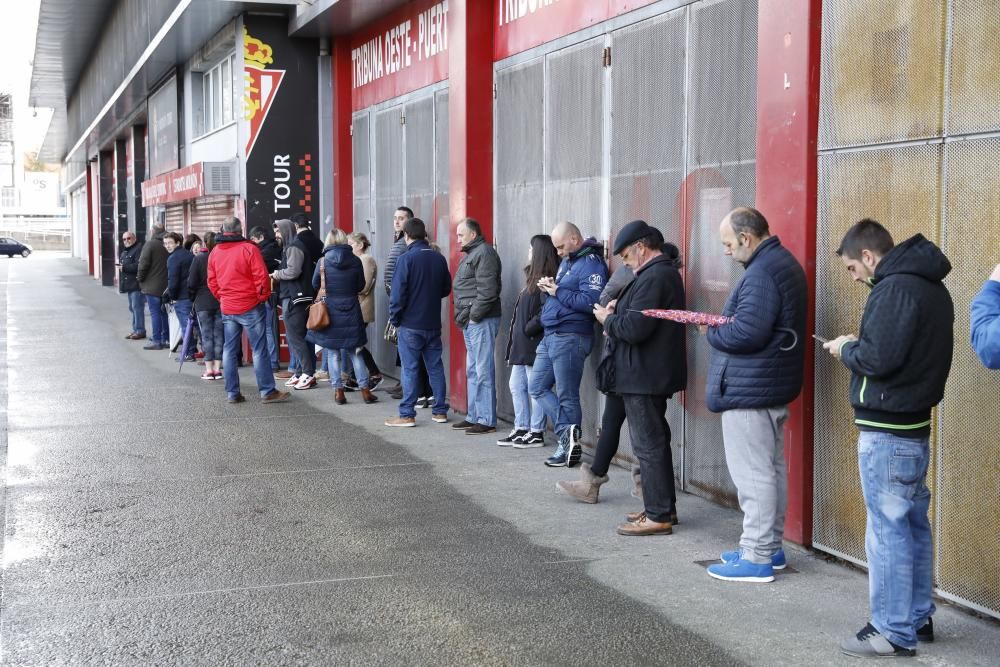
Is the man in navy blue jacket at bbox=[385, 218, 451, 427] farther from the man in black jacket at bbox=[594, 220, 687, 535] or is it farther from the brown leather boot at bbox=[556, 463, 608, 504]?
the man in black jacket at bbox=[594, 220, 687, 535]

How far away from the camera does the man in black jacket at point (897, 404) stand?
476cm

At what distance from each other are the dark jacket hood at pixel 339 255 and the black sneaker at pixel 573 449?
4048 millimetres

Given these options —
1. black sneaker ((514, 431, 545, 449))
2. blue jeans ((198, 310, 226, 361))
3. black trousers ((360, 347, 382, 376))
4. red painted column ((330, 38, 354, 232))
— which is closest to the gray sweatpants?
black sneaker ((514, 431, 545, 449))

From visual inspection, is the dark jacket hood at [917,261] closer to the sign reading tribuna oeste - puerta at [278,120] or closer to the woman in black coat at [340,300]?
the woman in black coat at [340,300]

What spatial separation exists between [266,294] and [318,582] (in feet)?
22.3

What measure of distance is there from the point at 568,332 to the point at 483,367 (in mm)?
1640

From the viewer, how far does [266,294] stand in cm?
1248

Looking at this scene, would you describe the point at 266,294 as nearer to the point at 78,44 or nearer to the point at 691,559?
the point at 691,559

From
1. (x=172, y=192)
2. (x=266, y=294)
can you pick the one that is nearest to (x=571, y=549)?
(x=266, y=294)

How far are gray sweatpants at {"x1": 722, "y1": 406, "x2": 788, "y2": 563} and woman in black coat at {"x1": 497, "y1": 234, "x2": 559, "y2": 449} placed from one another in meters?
3.23

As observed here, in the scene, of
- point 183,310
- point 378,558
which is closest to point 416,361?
point 378,558

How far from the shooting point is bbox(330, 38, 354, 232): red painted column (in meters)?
16.2

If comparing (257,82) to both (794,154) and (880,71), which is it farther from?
(880,71)

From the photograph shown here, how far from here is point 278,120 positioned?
1619 cm
